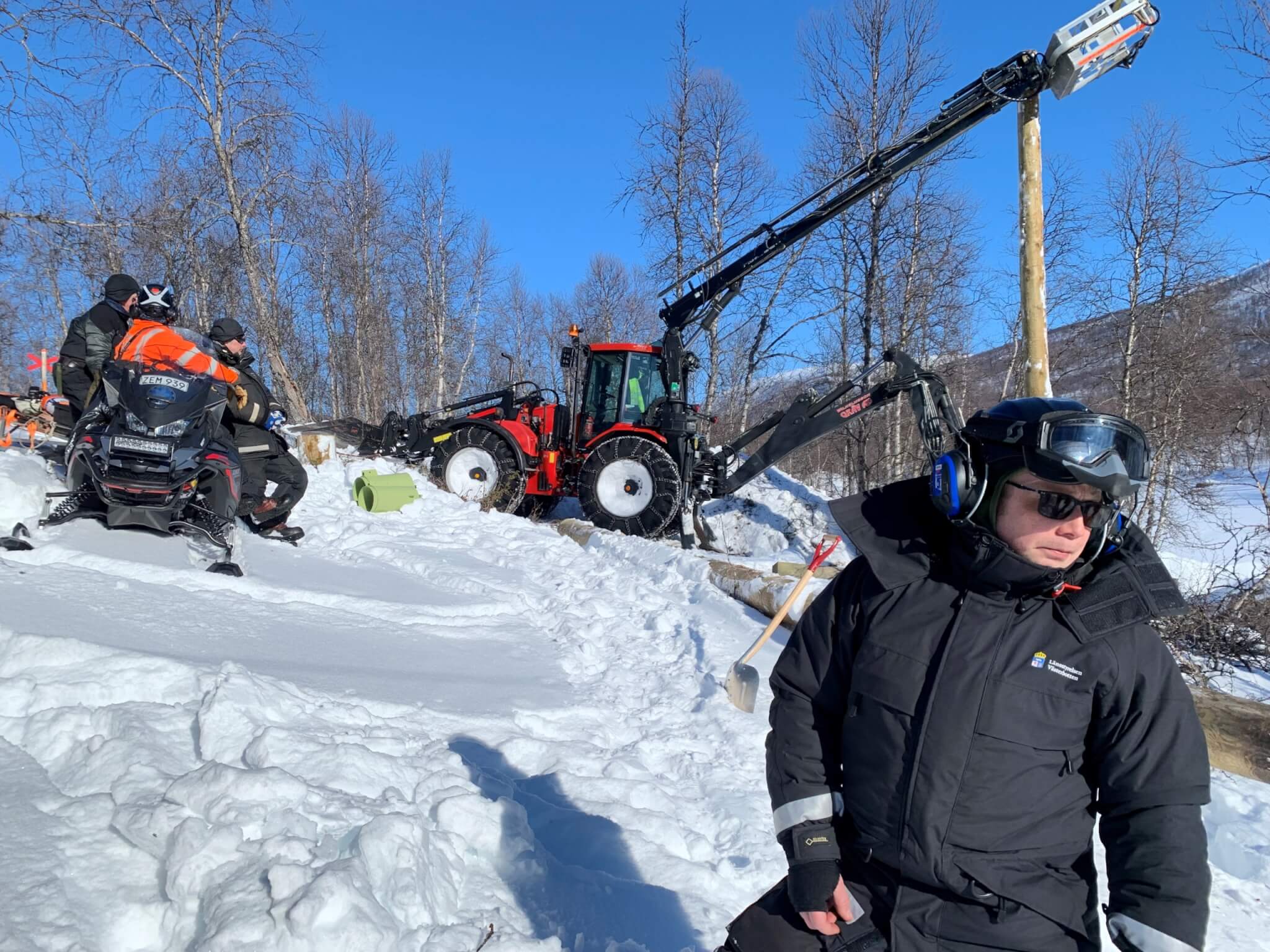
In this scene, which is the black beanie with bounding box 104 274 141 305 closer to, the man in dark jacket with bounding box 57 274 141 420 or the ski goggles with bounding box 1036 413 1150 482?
the man in dark jacket with bounding box 57 274 141 420

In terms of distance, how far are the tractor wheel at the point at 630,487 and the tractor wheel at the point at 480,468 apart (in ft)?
3.69

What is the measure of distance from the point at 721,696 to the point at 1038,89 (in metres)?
5.89

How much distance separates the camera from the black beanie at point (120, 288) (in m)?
5.62

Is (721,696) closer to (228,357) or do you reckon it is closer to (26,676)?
(26,676)

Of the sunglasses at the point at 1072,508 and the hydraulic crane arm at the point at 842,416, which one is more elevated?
the hydraulic crane arm at the point at 842,416

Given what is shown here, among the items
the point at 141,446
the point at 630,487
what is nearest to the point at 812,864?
the point at 141,446

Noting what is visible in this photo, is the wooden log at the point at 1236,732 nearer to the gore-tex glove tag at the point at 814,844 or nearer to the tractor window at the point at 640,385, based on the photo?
the gore-tex glove tag at the point at 814,844

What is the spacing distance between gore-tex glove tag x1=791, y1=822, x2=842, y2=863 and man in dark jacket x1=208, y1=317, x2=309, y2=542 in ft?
17.4

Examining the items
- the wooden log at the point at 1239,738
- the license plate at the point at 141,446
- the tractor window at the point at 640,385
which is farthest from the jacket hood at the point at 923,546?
the tractor window at the point at 640,385

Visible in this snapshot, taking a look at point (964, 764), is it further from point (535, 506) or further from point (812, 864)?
point (535, 506)

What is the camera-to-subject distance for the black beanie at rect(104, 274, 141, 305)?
18.5ft

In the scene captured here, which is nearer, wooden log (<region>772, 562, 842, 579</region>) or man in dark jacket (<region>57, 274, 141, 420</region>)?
man in dark jacket (<region>57, 274, 141, 420</region>)

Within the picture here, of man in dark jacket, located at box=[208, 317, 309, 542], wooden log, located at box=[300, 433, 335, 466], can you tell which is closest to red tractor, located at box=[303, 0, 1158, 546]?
wooden log, located at box=[300, 433, 335, 466]

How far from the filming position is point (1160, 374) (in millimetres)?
15484
